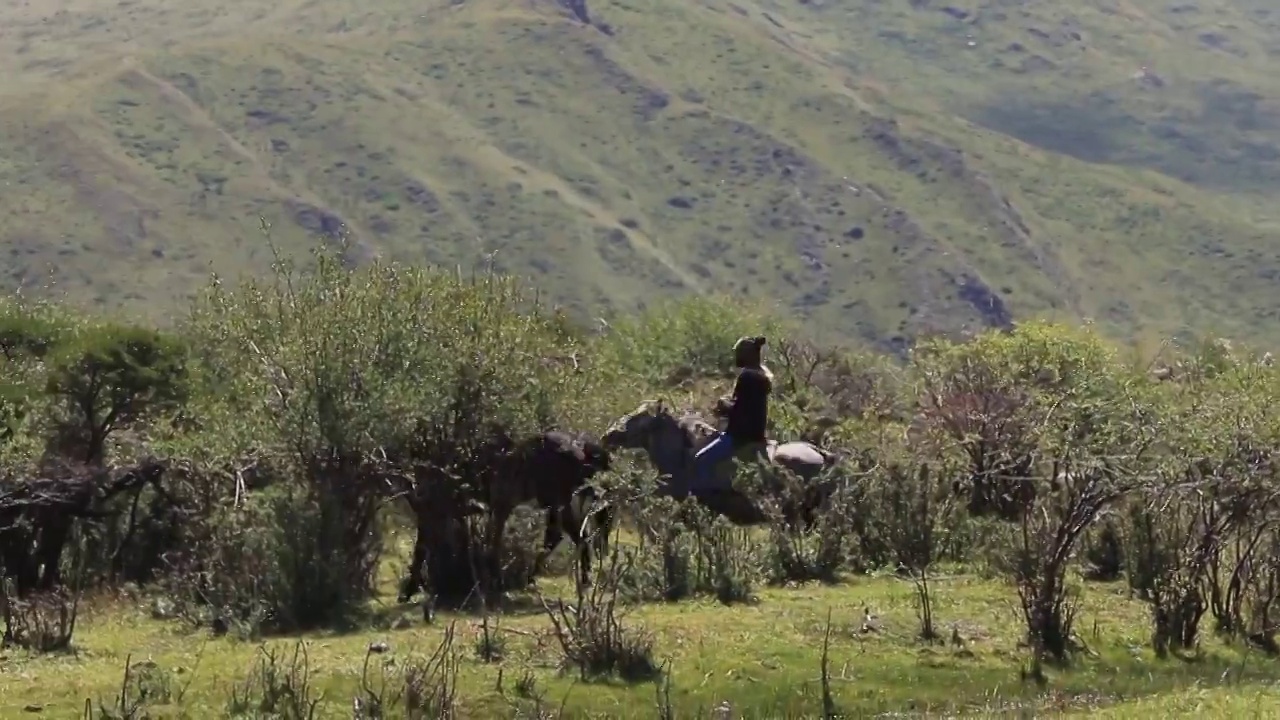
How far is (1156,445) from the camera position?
2530 centimetres

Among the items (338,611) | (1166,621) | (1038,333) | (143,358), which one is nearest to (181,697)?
(338,611)

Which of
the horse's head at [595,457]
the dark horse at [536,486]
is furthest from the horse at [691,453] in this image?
the dark horse at [536,486]

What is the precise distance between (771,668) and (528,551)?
22.5 feet

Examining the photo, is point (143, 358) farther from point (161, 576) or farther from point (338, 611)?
point (338, 611)

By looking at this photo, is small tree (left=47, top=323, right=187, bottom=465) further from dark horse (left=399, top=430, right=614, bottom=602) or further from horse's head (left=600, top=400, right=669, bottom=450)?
horse's head (left=600, top=400, right=669, bottom=450)

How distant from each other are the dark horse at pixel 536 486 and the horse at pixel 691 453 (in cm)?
421

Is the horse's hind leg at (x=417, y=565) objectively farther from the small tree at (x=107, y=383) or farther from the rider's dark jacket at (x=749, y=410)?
the small tree at (x=107, y=383)

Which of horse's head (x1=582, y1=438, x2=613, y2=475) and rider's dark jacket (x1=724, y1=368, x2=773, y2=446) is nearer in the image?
horse's head (x1=582, y1=438, x2=613, y2=475)

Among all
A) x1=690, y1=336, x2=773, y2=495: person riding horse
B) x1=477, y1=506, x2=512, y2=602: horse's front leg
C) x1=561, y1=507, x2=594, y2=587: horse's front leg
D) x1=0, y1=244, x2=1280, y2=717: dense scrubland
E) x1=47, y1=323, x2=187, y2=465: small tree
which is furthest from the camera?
x1=47, y1=323, x2=187, y2=465: small tree

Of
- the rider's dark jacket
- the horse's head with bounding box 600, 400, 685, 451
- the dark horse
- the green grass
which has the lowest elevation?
the green grass

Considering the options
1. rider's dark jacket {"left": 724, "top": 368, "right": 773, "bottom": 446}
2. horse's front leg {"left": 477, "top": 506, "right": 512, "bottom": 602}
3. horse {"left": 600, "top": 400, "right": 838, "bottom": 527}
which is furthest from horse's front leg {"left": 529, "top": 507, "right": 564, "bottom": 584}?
rider's dark jacket {"left": 724, "top": 368, "right": 773, "bottom": 446}

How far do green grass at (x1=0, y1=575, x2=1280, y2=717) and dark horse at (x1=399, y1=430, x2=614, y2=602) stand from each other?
7.09ft

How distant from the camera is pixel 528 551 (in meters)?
27.8

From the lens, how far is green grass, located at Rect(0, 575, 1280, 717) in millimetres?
20203
